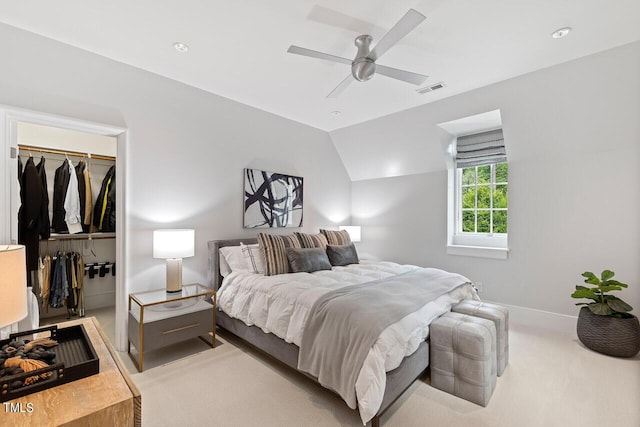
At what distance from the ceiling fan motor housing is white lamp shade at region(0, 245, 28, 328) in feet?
7.30

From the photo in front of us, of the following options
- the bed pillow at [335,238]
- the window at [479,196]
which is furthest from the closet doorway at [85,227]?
the window at [479,196]

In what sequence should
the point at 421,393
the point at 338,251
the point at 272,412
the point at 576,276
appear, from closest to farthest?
1. the point at 272,412
2. the point at 421,393
3. the point at 576,276
4. the point at 338,251

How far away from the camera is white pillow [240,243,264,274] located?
313 centimetres

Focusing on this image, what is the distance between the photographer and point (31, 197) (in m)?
2.93

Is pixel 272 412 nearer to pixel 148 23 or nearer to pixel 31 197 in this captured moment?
pixel 148 23

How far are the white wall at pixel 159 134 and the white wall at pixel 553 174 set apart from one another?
2.02 m

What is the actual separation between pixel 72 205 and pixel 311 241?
2.93m

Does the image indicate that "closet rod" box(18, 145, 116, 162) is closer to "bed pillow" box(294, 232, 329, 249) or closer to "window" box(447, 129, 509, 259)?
"bed pillow" box(294, 232, 329, 249)

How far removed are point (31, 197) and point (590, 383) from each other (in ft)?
17.4

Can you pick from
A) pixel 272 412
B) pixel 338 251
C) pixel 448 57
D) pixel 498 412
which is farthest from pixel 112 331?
pixel 448 57

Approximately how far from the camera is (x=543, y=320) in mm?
3436

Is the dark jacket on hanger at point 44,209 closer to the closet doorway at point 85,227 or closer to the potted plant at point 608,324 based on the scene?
the closet doorway at point 85,227

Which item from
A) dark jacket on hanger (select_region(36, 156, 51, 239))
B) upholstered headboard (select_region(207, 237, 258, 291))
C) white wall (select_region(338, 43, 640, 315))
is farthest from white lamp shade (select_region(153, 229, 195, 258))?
white wall (select_region(338, 43, 640, 315))

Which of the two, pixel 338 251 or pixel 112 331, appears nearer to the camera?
pixel 112 331
